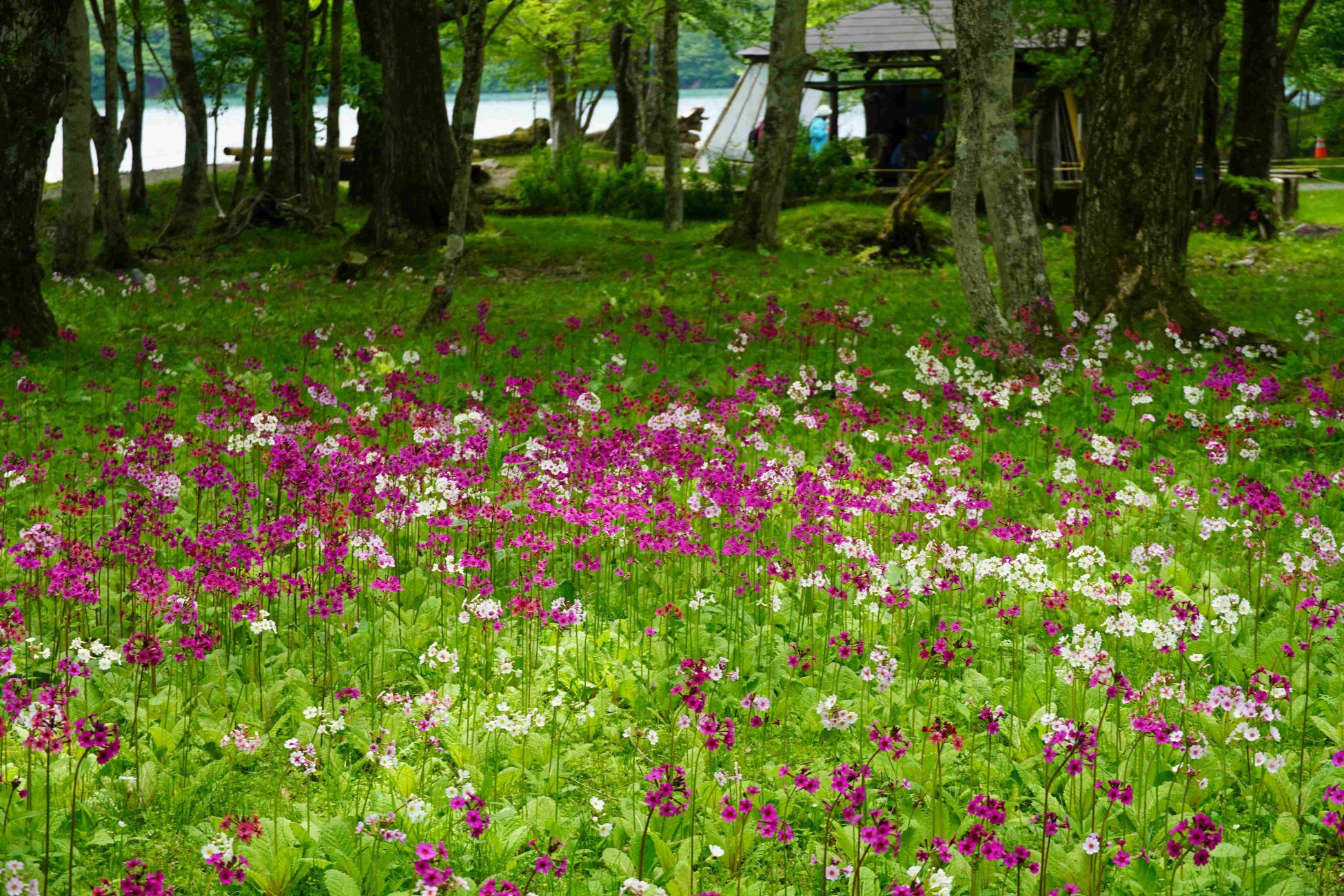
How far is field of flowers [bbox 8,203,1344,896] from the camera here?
13.8 ft

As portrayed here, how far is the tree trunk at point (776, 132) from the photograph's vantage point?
794 inches

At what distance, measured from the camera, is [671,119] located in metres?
24.0

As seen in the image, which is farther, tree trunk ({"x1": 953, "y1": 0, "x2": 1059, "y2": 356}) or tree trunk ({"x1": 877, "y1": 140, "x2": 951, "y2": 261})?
tree trunk ({"x1": 877, "y1": 140, "x2": 951, "y2": 261})

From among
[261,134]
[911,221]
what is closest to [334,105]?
[261,134]

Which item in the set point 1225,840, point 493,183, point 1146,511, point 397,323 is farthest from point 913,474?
point 493,183

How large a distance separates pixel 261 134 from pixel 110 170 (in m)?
10.7

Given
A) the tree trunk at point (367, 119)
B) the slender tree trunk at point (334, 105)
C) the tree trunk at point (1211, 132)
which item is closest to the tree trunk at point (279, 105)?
the slender tree trunk at point (334, 105)

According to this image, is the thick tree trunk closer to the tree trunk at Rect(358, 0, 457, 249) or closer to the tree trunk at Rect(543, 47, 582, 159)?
the tree trunk at Rect(358, 0, 457, 249)

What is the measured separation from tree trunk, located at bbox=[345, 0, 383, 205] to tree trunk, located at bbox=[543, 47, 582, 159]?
31.7 feet

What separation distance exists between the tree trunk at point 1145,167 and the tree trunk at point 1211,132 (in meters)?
12.3

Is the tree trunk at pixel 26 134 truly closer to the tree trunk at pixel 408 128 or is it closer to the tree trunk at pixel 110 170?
the tree trunk at pixel 110 170


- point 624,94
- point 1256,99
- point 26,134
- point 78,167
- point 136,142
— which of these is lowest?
point 26,134

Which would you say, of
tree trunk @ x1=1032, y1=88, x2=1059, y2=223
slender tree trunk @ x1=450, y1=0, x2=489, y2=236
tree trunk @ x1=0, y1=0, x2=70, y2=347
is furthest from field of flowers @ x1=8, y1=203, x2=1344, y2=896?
tree trunk @ x1=1032, y1=88, x2=1059, y2=223

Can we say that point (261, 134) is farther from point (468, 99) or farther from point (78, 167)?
point (468, 99)
